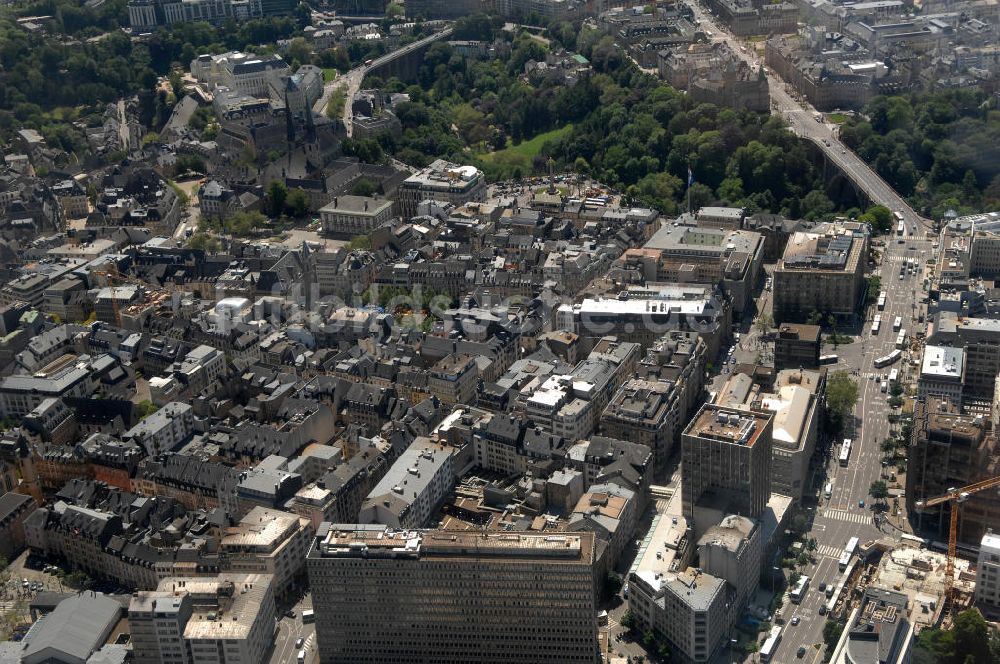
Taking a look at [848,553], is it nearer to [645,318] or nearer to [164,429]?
[645,318]

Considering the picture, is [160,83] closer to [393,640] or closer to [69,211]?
[69,211]

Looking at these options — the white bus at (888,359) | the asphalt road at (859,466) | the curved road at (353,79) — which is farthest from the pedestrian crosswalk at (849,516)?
the curved road at (353,79)

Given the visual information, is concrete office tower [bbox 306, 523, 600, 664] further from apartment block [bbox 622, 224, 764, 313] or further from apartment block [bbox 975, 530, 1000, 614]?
apartment block [bbox 622, 224, 764, 313]

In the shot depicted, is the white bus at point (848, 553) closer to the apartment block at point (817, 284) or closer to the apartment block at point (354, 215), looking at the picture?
the apartment block at point (817, 284)

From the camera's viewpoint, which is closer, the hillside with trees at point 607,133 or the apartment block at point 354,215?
the apartment block at point 354,215

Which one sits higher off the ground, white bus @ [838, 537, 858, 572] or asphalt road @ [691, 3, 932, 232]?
asphalt road @ [691, 3, 932, 232]

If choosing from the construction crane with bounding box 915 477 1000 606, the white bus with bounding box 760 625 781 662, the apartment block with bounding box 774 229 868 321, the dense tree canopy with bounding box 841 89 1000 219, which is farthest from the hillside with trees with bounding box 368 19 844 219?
the white bus with bounding box 760 625 781 662
